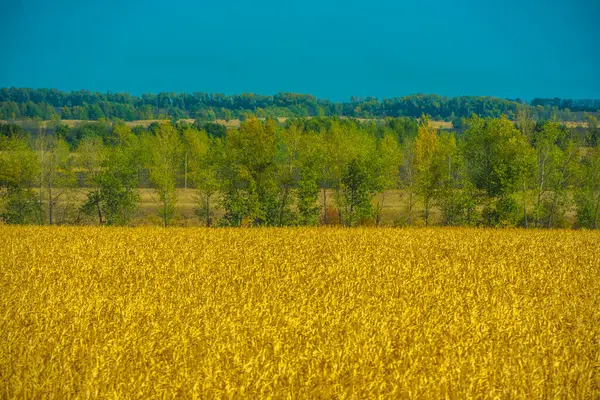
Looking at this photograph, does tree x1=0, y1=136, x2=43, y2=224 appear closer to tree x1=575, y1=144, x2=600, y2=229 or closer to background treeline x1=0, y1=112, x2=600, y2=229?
background treeline x1=0, y1=112, x2=600, y2=229

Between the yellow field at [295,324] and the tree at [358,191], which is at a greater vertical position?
the tree at [358,191]

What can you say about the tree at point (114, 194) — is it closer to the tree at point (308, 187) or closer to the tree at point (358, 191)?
the tree at point (308, 187)

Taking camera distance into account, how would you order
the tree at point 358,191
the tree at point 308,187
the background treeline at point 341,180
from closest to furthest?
the background treeline at point 341,180
the tree at point 308,187
the tree at point 358,191

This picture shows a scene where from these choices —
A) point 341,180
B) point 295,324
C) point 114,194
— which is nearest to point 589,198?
point 341,180

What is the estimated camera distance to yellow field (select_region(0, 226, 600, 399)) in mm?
10898

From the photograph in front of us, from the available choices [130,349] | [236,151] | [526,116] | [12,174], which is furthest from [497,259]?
[526,116]

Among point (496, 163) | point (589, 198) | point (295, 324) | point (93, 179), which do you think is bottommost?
point (295, 324)

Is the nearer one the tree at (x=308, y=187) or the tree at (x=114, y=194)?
the tree at (x=308, y=187)

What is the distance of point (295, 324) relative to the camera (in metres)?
14.3

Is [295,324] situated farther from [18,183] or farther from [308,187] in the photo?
[18,183]

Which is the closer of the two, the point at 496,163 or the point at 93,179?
the point at 496,163

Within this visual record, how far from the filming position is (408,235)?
119 feet

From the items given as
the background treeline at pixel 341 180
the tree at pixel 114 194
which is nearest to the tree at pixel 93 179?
the tree at pixel 114 194

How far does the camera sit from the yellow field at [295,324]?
10898mm
